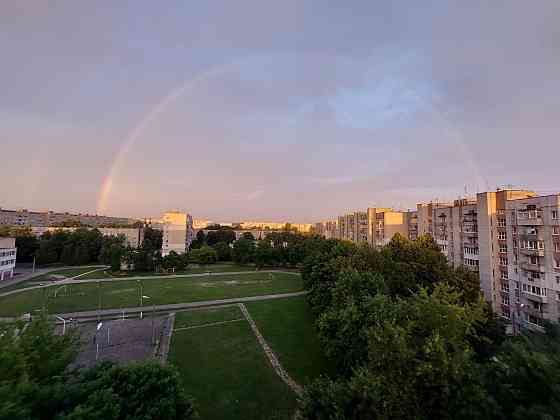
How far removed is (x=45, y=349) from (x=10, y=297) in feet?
100

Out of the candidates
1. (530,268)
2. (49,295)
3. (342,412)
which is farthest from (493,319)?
(49,295)

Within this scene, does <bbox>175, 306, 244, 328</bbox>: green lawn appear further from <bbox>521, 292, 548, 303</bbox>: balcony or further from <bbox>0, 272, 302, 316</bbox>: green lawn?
<bbox>521, 292, 548, 303</bbox>: balcony

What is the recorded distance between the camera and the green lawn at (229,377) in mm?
10922

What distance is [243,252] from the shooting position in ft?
177

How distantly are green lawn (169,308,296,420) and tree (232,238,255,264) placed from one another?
1365 inches

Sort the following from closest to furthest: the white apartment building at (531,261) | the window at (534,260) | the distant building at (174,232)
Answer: the white apartment building at (531,261)
the window at (534,260)
the distant building at (174,232)

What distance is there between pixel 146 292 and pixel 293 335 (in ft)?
65.7

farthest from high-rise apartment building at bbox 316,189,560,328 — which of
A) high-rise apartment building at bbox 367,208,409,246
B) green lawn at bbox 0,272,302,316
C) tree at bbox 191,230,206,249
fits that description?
tree at bbox 191,230,206,249

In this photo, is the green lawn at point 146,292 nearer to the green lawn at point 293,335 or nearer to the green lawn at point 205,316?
the green lawn at point 205,316

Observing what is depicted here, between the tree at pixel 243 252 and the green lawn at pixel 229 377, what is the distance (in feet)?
114

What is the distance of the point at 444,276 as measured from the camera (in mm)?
20359

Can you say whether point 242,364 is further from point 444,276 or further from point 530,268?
point 530,268

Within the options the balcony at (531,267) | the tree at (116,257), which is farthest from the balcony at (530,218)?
the tree at (116,257)

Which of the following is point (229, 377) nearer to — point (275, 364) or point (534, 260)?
point (275, 364)
